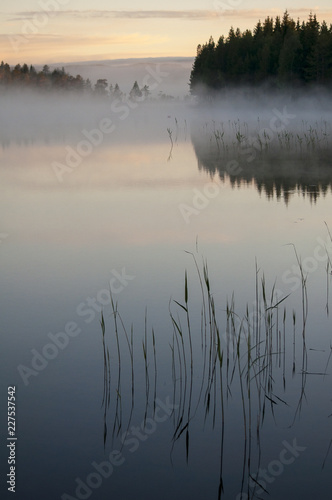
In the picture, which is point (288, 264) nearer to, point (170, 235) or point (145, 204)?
point (170, 235)

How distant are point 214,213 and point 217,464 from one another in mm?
6628

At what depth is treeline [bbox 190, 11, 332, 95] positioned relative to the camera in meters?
48.9

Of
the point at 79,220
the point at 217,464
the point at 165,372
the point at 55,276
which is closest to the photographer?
the point at 217,464

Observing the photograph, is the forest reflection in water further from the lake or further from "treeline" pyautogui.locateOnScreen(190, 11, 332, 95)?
"treeline" pyautogui.locateOnScreen(190, 11, 332, 95)

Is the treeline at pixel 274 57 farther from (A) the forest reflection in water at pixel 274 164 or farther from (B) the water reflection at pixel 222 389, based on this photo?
(B) the water reflection at pixel 222 389

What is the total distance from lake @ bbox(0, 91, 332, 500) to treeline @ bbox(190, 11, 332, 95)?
40.7 m

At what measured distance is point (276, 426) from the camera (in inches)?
154

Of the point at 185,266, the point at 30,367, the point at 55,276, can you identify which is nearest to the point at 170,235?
the point at 185,266


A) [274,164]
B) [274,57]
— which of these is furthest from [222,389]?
[274,57]

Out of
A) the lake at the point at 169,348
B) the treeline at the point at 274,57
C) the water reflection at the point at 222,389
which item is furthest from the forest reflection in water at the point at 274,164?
the treeline at the point at 274,57

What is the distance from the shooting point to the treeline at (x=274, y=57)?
48.9 meters

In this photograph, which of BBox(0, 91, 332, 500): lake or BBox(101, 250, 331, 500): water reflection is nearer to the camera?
BBox(0, 91, 332, 500): lake

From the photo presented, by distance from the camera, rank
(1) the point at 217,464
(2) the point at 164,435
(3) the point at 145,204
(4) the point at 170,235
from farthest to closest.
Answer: (3) the point at 145,204 < (4) the point at 170,235 < (2) the point at 164,435 < (1) the point at 217,464

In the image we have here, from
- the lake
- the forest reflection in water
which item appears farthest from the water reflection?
the forest reflection in water
